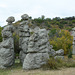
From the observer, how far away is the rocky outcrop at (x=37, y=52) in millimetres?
7785

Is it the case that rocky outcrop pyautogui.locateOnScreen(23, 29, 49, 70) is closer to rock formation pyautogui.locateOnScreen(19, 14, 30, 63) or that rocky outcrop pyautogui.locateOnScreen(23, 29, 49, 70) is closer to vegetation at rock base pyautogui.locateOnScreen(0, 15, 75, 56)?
rock formation pyautogui.locateOnScreen(19, 14, 30, 63)

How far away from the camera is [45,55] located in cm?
803

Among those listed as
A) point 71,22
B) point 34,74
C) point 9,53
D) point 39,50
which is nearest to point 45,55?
point 39,50

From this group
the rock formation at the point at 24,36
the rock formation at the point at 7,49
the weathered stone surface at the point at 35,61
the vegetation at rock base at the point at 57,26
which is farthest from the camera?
the vegetation at rock base at the point at 57,26

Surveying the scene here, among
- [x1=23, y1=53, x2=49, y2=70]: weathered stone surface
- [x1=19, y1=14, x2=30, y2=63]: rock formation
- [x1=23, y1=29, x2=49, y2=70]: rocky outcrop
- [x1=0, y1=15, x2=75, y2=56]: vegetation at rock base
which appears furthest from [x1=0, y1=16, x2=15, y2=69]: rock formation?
[x1=0, y1=15, x2=75, y2=56]: vegetation at rock base

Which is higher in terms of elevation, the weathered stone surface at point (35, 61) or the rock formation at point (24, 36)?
the rock formation at point (24, 36)

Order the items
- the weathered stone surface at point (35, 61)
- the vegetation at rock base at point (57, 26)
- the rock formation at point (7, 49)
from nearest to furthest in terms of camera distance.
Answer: the weathered stone surface at point (35, 61) → the rock formation at point (7, 49) → the vegetation at rock base at point (57, 26)

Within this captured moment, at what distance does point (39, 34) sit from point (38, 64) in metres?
2.00

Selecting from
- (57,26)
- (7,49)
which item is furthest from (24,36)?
(57,26)

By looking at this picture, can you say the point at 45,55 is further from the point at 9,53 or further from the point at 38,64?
the point at 9,53

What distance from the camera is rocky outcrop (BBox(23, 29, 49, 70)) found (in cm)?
→ 779

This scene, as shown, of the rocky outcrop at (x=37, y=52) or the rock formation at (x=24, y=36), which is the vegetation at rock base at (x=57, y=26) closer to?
the rock formation at (x=24, y=36)

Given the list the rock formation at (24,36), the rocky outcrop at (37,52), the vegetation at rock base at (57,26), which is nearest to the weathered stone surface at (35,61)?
the rocky outcrop at (37,52)

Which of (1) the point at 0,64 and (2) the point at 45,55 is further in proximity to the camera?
(1) the point at 0,64
